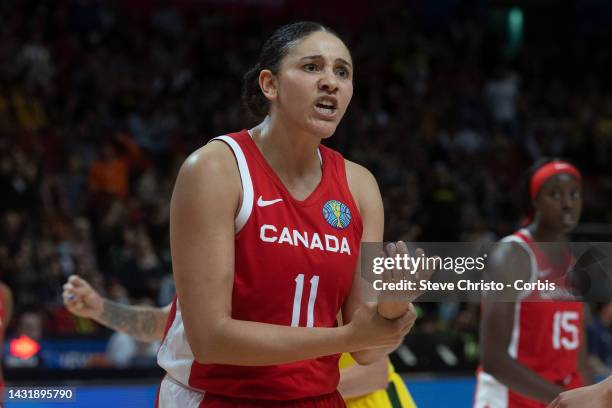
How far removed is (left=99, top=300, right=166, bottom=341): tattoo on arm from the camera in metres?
3.46

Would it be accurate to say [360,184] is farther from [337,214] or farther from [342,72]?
[342,72]

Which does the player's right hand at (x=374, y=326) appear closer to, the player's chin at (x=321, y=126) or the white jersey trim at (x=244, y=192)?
the white jersey trim at (x=244, y=192)

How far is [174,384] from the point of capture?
8.43 ft

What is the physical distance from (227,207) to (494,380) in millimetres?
2478

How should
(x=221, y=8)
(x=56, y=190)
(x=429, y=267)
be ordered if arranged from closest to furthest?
1. (x=429, y=267)
2. (x=56, y=190)
3. (x=221, y=8)

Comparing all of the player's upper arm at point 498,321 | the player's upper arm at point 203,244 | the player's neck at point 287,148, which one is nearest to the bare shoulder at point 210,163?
the player's upper arm at point 203,244

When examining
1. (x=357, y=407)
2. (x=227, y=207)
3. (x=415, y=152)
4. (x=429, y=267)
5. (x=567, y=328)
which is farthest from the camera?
(x=415, y=152)

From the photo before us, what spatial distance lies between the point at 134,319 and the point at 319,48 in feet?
4.74

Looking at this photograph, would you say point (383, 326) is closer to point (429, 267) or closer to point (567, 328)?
point (429, 267)

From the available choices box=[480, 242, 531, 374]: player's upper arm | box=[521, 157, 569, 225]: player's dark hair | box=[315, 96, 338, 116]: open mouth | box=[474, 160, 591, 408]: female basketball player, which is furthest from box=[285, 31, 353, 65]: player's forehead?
box=[521, 157, 569, 225]: player's dark hair

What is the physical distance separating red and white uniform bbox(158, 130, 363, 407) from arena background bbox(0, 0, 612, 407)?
7.98 ft

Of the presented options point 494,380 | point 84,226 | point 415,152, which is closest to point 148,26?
point 415,152

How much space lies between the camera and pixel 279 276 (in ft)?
7.91

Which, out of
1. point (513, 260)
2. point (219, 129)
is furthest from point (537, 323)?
point (219, 129)
